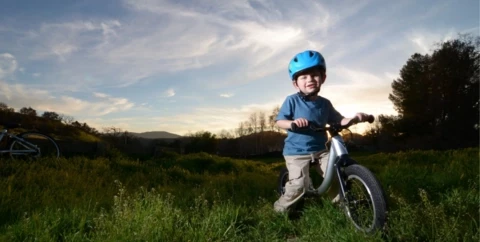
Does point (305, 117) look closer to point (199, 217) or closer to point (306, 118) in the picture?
point (306, 118)

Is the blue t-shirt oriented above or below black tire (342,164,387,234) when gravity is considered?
above

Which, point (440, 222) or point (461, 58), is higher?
point (461, 58)

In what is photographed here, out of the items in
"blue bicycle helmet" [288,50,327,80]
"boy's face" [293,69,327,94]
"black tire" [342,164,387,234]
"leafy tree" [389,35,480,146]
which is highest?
"leafy tree" [389,35,480,146]

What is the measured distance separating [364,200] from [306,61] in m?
1.58

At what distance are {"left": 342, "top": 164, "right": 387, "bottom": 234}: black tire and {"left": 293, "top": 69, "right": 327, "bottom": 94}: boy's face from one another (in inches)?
41.6

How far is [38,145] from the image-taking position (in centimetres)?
994

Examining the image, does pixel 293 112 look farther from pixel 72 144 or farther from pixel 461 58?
pixel 461 58

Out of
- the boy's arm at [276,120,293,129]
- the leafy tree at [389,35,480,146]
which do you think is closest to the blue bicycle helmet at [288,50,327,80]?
the boy's arm at [276,120,293,129]

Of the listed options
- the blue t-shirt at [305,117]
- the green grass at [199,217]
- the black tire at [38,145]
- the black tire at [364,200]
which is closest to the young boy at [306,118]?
the blue t-shirt at [305,117]

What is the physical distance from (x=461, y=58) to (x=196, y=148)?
60.2 ft

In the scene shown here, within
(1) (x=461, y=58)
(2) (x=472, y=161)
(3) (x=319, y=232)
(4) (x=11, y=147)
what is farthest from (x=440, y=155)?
(1) (x=461, y=58)

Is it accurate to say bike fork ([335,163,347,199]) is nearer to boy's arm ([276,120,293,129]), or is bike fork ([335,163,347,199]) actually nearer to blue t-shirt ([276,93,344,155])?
blue t-shirt ([276,93,344,155])

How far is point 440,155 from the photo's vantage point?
11836 mm

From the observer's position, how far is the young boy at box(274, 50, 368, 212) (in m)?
4.27
